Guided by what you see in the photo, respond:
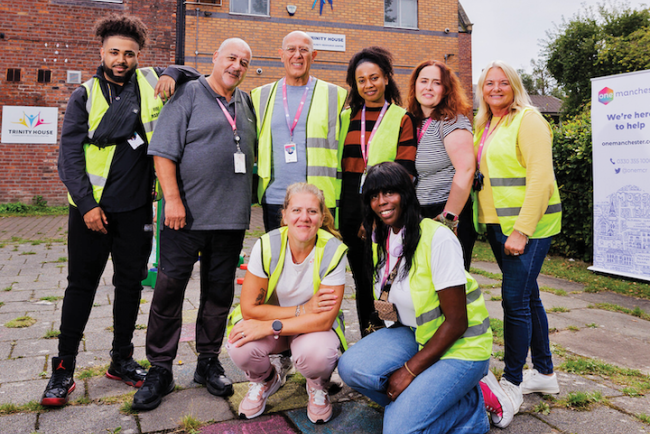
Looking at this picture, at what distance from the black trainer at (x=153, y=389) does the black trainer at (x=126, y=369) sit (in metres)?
0.19

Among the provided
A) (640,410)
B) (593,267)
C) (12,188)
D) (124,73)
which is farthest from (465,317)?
(12,188)

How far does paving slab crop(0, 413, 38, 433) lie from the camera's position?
2.24m

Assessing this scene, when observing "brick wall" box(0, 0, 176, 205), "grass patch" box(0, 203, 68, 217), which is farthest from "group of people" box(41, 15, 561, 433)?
"grass patch" box(0, 203, 68, 217)

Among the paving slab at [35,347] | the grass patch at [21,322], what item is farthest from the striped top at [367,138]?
the grass patch at [21,322]

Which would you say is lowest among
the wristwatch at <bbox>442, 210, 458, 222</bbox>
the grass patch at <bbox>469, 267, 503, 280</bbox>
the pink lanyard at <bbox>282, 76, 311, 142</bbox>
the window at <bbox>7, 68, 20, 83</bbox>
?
the grass patch at <bbox>469, 267, 503, 280</bbox>

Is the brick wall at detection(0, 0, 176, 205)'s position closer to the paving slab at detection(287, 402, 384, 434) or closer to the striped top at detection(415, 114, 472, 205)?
the striped top at detection(415, 114, 472, 205)

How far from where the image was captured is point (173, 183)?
2.62 metres

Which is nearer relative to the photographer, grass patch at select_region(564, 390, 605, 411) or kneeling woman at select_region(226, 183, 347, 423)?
kneeling woman at select_region(226, 183, 347, 423)

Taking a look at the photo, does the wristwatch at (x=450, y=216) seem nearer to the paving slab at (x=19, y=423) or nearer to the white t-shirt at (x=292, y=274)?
the white t-shirt at (x=292, y=274)

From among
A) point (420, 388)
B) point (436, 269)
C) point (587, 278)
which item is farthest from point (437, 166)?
point (587, 278)

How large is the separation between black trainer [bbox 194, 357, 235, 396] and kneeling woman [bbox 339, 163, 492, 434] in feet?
2.45

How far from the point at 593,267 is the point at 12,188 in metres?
12.8

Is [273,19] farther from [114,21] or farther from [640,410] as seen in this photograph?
[640,410]

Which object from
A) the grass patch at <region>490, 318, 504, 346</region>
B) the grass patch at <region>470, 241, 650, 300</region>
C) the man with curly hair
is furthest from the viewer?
the grass patch at <region>470, 241, 650, 300</region>
